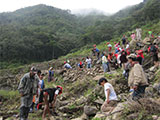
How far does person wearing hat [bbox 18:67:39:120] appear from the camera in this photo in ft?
13.1

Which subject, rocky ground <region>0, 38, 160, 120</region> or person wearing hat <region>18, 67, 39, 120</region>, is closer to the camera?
rocky ground <region>0, 38, 160, 120</region>

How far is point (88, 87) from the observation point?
22.6 feet

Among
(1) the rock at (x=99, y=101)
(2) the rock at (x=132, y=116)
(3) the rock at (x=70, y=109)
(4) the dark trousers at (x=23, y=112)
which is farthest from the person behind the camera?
(3) the rock at (x=70, y=109)

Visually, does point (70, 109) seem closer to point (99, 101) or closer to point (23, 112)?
point (99, 101)

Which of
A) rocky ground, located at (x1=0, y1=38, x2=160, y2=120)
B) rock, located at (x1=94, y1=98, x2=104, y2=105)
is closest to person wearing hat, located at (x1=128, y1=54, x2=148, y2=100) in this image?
rocky ground, located at (x1=0, y1=38, x2=160, y2=120)

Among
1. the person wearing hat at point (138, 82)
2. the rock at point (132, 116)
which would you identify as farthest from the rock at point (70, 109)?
the rock at point (132, 116)

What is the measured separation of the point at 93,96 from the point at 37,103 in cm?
230

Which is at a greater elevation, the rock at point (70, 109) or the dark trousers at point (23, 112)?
the dark trousers at point (23, 112)

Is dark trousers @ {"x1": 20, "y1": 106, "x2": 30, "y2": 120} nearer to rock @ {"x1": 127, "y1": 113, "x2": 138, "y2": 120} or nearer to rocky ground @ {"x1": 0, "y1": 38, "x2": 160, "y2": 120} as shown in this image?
rocky ground @ {"x1": 0, "y1": 38, "x2": 160, "y2": 120}

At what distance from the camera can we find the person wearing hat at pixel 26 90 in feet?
13.1

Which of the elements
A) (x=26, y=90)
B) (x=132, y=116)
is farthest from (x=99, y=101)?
(x=26, y=90)

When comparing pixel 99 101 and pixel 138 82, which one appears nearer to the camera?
pixel 138 82

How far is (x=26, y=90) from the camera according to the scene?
4043 millimetres

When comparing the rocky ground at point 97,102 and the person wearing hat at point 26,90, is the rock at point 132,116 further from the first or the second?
the person wearing hat at point 26,90
